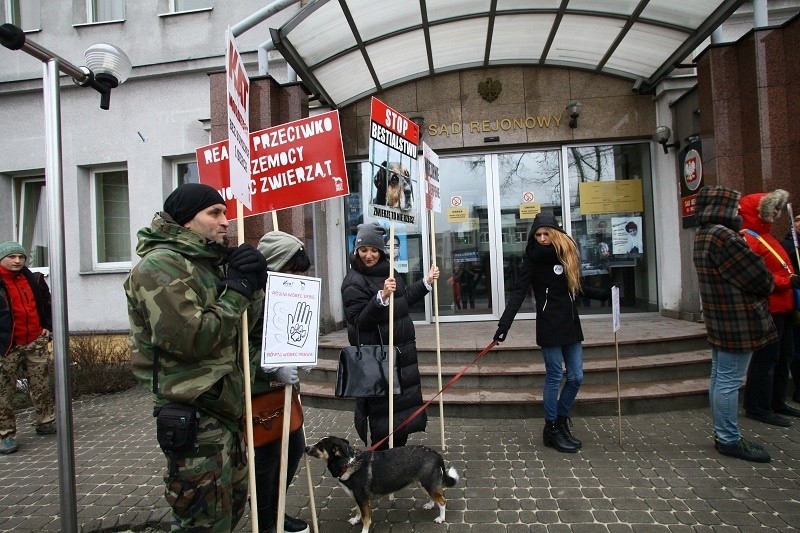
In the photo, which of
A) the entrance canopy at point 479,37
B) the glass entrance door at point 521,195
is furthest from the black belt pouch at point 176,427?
the glass entrance door at point 521,195

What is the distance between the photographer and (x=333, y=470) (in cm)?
298

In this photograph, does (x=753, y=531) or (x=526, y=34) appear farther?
(x=526, y=34)

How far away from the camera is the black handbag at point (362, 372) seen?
3.45m

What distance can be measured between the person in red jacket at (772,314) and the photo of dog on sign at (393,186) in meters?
3.04

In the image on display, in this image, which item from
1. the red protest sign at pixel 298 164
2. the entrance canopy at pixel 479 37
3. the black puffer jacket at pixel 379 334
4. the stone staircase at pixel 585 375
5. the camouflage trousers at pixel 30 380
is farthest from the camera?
the entrance canopy at pixel 479 37

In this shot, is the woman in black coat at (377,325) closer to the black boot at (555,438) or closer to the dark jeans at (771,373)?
the black boot at (555,438)

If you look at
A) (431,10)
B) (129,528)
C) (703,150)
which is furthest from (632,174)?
(129,528)

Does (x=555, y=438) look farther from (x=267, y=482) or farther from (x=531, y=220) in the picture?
(x=531, y=220)

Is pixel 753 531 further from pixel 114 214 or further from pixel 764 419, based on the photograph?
pixel 114 214

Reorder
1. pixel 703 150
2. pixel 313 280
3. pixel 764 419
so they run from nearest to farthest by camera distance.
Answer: pixel 313 280 → pixel 764 419 → pixel 703 150

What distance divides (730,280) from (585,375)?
2226 mm

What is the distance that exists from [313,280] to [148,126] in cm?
793

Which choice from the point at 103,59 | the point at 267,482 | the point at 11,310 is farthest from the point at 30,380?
the point at 267,482

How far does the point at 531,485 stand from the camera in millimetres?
3648
